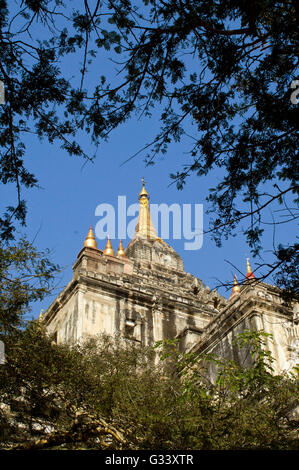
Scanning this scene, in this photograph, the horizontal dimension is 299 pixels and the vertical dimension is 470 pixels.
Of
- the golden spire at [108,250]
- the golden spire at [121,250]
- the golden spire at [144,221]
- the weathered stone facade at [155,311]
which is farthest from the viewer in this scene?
the golden spire at [144,221]

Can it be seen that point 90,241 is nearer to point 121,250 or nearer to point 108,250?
point 108,250

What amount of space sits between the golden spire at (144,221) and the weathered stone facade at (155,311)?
28.7 feet

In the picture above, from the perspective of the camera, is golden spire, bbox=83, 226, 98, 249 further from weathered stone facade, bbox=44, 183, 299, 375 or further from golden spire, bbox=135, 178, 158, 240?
golden spire, bbox=135, 178, 158, 240

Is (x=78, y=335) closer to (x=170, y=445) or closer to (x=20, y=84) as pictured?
(x=170, y=445)

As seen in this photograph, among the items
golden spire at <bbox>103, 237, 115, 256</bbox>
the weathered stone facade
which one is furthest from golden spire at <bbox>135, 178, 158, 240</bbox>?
the weathered stone facade

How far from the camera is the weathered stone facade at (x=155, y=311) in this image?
19.1 metres

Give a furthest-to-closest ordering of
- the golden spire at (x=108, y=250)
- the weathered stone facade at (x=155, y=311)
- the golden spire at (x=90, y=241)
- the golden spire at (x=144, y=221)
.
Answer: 1. the golden spire at (x=144, y=221)
2. the golden spire at (x=108, y=250)
3. the golden spire at (x=90, y=241)
4. the weathered stone facade at (x=155, y=311)

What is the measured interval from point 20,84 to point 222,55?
8.76 ft

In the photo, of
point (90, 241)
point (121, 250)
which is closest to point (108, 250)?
point (121, 250)

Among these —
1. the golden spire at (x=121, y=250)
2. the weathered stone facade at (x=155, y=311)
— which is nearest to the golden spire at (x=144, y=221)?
the golden spire at (x=121, y=250)

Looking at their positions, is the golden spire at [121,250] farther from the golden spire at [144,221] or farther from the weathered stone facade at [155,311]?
the golden spire at [144,221]

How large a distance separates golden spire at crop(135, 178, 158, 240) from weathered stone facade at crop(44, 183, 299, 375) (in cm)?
874

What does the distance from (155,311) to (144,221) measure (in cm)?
Answer: 1683

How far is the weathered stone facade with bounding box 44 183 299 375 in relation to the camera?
19062 mm
